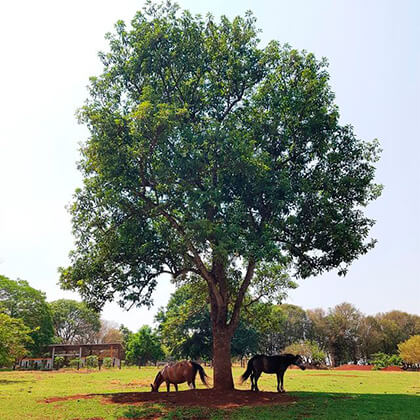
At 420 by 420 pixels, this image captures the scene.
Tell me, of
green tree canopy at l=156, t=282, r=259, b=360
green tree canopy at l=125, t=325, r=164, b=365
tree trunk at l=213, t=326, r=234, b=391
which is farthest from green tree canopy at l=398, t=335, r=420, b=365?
tree trunk at l=213, t=326, r=234, b=391

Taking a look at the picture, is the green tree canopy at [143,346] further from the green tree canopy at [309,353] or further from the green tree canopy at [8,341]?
the green tree canopy at [8,341]

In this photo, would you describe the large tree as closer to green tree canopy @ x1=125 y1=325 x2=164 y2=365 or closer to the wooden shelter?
the wooden shelter

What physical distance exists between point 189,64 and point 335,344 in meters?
83.7

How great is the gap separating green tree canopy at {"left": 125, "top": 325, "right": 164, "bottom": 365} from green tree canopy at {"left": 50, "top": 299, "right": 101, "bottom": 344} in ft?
78.2

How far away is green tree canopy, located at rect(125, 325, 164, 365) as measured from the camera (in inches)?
2940

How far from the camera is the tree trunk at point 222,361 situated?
19344 mm

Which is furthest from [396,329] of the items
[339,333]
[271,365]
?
[271,365]

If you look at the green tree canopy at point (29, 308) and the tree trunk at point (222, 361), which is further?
the green tree canopy at point (29, 308)

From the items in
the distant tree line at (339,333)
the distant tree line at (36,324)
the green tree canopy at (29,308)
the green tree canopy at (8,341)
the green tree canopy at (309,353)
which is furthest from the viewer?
the distant tree line at (339,333)

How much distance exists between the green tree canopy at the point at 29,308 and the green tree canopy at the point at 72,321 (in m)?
28.0

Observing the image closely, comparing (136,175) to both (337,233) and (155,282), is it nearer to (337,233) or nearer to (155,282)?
(155,282)

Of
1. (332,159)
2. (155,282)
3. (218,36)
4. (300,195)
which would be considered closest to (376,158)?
(332,159)

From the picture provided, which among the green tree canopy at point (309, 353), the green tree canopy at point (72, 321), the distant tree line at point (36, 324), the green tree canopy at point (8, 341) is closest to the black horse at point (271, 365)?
the distant tree line at point (36, 324)

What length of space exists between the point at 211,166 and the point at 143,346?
209 feet
